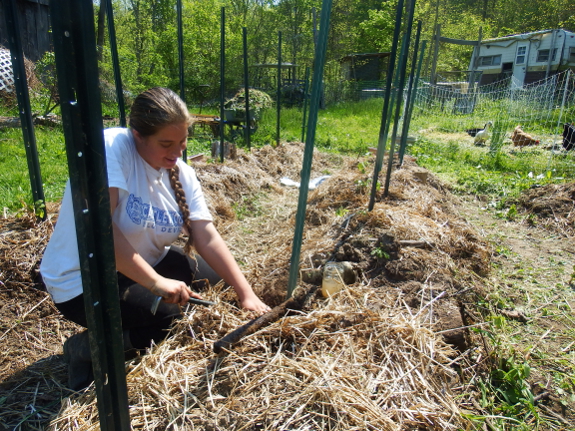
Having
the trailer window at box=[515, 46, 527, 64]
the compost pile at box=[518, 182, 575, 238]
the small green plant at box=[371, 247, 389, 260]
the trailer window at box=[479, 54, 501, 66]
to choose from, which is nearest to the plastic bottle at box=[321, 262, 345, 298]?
the small green plant at box=[371, 247, 389, 260]

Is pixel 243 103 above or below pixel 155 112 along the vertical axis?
below

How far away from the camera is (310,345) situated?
6.04 ft

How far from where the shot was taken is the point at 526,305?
2738 mm

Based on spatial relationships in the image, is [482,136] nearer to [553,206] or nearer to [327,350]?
[553,206]

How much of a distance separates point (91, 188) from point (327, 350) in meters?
1.32

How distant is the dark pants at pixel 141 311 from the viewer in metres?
1.93

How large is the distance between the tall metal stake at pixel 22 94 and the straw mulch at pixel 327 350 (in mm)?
310

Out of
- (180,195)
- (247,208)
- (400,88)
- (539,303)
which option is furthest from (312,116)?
(247,208)

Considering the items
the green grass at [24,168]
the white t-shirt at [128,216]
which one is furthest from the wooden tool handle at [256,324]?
the green grass at [24,168]

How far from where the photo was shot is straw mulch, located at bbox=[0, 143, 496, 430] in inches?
60.7

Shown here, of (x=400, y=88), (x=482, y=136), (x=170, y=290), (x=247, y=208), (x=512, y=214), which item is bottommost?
(x=247, y=208)

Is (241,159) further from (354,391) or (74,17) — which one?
(74,17)

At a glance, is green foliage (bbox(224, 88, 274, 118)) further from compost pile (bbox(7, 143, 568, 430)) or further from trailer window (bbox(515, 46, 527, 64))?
trailer window (bbox(515, 46, 527, 64))

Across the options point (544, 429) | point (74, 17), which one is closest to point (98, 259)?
point (74, 17)
